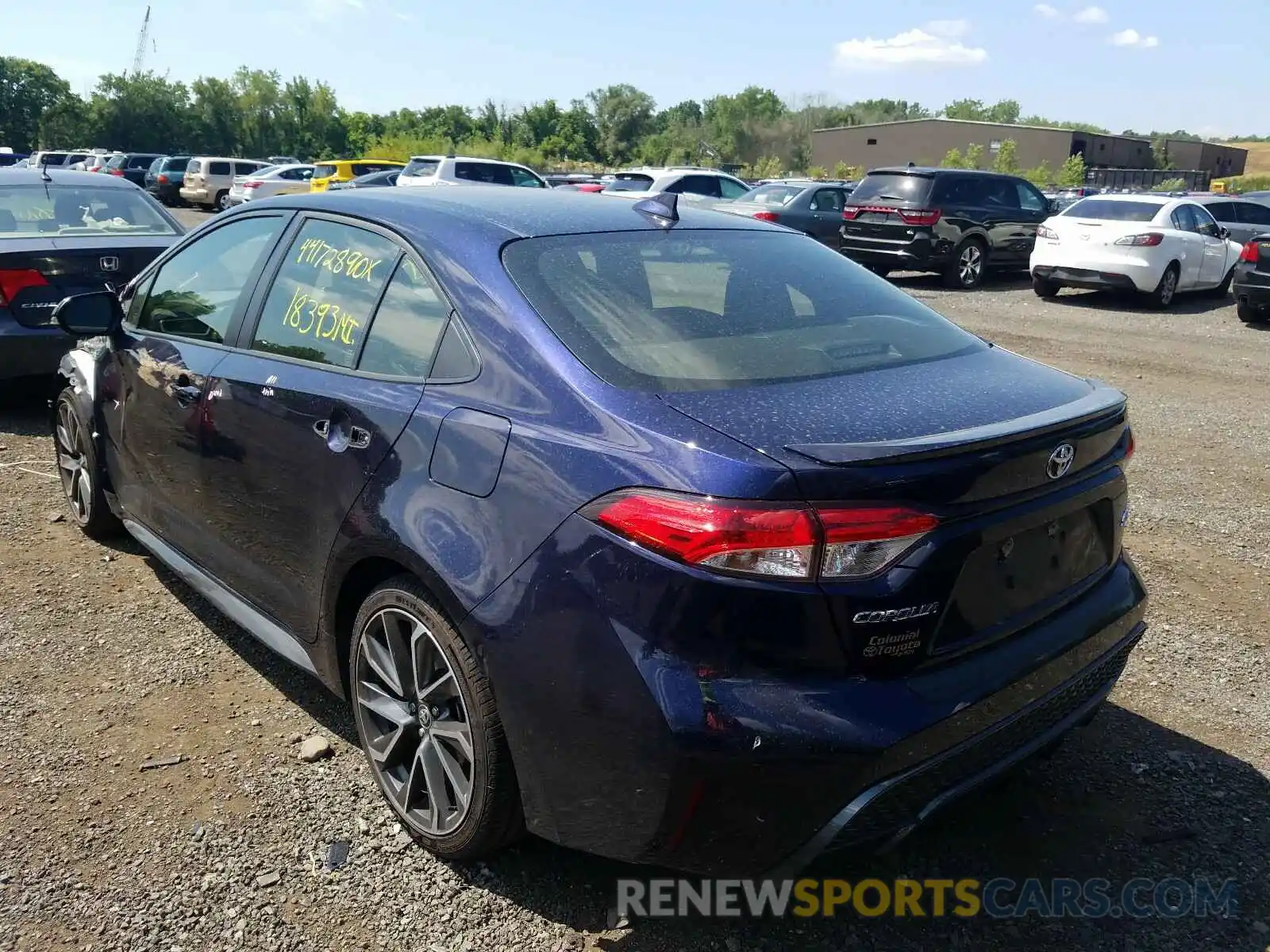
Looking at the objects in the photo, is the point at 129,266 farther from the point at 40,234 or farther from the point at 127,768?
the point at 127,768

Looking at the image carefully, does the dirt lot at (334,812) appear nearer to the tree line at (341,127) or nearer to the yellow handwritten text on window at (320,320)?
the yellow handwritten text on window at (320,320)

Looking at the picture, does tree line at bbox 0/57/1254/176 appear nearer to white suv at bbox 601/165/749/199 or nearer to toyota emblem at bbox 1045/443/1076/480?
white suv at bbox 601/165/749/199

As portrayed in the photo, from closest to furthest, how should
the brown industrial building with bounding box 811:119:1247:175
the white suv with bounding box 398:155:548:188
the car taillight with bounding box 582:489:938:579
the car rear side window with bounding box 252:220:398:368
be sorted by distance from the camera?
1. the car taillight with bounding box 582:489:938:579
2. the car rear side window with bounding box 252:220:398:368
3. the white suv with bounding box 398:155:548:188
4. the brown industrial building with bounding box 811:119:1247:175

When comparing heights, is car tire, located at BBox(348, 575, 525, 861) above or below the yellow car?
below

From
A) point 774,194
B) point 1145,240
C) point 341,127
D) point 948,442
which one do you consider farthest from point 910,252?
point 341,127

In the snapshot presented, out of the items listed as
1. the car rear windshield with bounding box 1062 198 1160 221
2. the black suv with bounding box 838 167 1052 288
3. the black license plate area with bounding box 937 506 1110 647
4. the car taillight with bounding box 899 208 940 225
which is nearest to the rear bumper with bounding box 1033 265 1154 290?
the car rear windshield with bounding box 1062 198 1160 221

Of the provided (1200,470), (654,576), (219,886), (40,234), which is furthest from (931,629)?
(40,234)

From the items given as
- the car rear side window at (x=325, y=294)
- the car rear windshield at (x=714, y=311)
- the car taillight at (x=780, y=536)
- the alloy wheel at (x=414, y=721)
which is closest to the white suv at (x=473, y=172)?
the car rear side window at (x=325, y=294)

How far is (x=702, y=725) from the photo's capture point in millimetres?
1975

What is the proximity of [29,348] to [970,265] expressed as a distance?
14019 mm

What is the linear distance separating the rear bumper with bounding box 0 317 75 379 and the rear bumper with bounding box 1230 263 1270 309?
13.2m

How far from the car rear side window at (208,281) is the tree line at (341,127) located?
64320mm

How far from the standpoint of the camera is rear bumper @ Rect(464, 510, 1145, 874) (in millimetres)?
1982

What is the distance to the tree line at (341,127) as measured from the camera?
7431 cm
